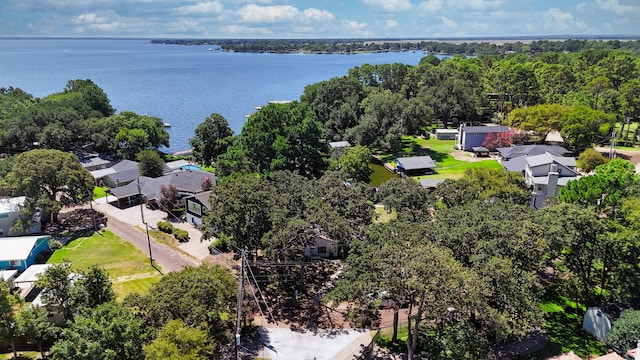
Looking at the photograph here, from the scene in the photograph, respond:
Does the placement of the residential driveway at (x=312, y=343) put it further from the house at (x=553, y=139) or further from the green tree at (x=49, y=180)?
the house at (x=553, y=139)

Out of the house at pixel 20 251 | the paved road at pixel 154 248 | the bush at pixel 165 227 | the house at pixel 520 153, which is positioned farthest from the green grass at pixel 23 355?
the house at pixel 520 153

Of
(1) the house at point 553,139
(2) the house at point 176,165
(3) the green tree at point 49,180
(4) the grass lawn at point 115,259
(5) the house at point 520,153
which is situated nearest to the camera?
(4) the grass lawn at point 115,259

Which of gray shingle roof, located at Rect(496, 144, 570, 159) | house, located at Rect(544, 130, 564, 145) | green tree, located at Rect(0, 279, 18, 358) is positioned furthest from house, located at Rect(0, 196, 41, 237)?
house, located at Rect(544, 130, 564, 145)

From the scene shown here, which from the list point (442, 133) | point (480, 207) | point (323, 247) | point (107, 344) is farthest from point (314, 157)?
point (442, 133)

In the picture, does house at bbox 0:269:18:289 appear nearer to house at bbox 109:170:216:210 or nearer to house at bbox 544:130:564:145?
house at bbox 109:170:216:210

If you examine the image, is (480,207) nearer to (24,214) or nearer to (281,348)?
(281,348)

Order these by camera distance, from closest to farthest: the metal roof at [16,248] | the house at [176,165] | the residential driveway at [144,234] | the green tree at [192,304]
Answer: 1. the green tree at [192,304]
2. the metal roof at [16,248]
3. the residential driveway at [144,234]
4. the house at [176,165]
